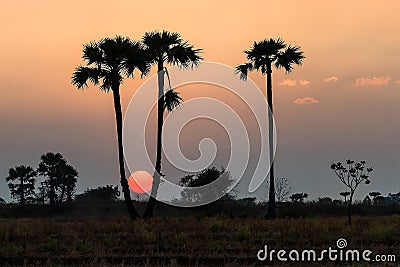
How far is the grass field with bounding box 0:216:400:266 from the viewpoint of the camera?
17531 millimetres

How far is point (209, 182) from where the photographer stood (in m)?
53.1

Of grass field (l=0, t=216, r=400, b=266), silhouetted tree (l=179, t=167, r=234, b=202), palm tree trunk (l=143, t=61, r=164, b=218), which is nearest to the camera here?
grass field (l=0, t=216, r=400, b=266)

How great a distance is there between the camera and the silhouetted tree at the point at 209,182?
52.4 m

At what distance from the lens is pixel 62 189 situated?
68438 millimetres

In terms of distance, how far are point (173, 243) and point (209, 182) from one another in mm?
32863

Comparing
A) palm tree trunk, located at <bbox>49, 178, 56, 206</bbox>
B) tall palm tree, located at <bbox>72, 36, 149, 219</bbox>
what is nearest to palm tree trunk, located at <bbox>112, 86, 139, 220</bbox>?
tall palm tree, located at <bbox>72, 36, 149, 219</bbox>

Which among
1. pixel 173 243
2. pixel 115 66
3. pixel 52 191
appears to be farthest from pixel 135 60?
pixel 52 191

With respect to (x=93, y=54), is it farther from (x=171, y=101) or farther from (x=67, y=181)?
(x=67, y=181)

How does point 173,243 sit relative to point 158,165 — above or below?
below

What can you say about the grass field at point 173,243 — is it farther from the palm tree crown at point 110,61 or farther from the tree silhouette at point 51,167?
the tree silhouette at point 51,167

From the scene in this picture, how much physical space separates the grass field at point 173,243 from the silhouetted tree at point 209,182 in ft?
88.0

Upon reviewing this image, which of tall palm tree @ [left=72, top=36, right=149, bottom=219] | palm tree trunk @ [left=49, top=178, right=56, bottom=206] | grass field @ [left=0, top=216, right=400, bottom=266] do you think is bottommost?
grass field @ [left=0, top=216, right=400, bottom=266]

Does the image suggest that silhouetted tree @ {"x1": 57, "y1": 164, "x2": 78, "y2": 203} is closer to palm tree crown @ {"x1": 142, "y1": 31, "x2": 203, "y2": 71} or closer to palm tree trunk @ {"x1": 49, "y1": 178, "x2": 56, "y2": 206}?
palm tree trunk @ {"x1": 49, "y1": 178, "x2": 56, "y2": 206}

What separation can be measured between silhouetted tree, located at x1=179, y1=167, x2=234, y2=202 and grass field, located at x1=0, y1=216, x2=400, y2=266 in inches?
1056
